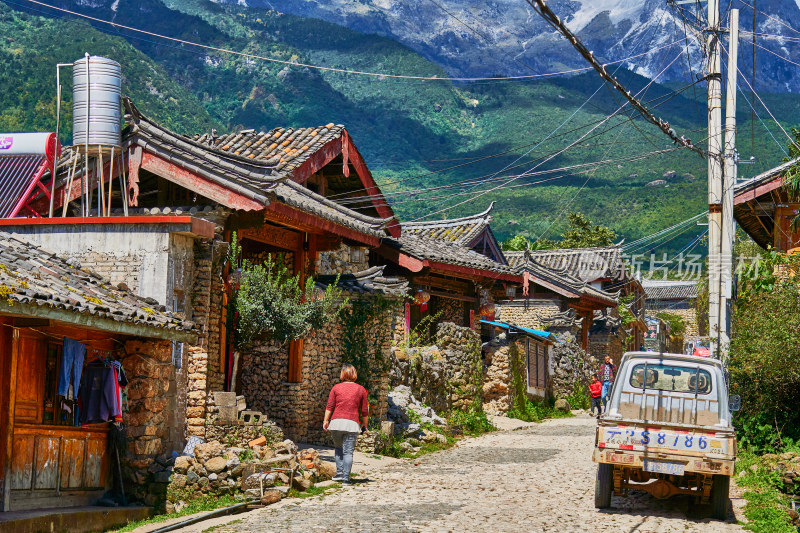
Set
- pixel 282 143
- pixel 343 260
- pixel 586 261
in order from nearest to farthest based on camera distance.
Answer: pixel 282 143
pixel 343 260
pixel 586 261

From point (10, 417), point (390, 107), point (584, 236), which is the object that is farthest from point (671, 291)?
point (10, 417)

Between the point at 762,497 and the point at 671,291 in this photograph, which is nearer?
the point at 762,497

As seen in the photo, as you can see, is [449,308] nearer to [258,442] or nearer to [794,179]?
[794,179]

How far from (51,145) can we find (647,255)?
59.7m

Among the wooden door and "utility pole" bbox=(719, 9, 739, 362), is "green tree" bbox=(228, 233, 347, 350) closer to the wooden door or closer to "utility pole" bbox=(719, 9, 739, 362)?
the wooden door

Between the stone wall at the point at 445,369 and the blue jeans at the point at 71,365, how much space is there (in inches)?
427

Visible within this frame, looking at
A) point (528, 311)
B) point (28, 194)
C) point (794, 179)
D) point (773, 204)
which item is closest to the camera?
point (28, 194)

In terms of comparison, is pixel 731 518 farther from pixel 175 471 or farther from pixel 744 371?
pixel 175 471

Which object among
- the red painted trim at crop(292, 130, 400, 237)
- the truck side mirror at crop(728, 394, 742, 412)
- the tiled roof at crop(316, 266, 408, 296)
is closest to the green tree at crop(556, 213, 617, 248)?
the red painted trim at crop(292, 130, 400, 237)

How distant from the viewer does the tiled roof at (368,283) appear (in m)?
20.0

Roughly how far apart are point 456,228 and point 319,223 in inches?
698

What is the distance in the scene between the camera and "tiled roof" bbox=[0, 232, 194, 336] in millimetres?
10305

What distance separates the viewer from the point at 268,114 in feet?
309

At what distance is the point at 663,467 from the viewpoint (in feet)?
39.4
